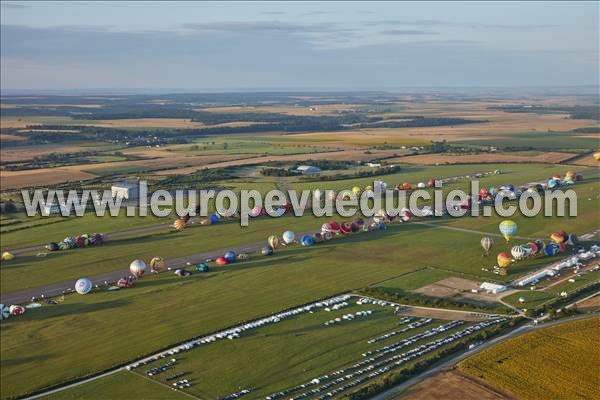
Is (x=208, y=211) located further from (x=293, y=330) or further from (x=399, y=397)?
(x=399, y=397)

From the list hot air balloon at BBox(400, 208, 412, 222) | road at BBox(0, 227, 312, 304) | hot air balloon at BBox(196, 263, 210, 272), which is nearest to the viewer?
road at BBox(0, 227, 312, 304)

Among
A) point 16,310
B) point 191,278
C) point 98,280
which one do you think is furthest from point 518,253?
point 16,310

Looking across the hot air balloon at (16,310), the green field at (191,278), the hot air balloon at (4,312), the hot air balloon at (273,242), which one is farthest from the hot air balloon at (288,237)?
the hot air balloon at (4,312)

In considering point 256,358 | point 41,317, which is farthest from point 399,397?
point 41,317

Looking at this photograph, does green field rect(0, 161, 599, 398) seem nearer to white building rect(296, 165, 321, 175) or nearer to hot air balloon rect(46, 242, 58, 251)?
hot air balloon rect(46, 242, 58, 251)

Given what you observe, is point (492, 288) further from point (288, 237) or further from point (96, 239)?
point (96, 239)

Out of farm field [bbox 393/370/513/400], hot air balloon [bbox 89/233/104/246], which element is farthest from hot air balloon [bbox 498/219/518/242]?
hot air balloon [bbox 89/233/104/246]
